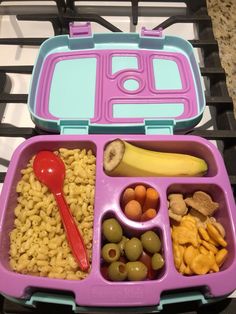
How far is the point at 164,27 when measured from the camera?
814 mm

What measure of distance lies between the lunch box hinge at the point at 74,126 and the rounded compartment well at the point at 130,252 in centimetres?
17

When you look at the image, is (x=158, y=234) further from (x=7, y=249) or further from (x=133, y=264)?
(x=7, y=249)

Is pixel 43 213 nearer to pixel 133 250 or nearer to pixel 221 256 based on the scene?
pixel 133 250

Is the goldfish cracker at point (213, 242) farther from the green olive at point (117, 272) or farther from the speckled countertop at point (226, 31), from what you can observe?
the speckled countertop at point (226, 31)

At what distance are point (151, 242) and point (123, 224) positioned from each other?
0.05 metres

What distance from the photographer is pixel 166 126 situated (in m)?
0.65

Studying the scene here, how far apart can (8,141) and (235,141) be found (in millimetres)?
425

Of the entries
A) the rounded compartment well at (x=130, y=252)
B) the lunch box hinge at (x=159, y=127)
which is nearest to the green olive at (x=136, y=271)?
the rounded compartment well at (x=130, y=252)

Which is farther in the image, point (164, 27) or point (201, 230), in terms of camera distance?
point (164, 27)

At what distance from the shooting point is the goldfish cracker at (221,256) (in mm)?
518

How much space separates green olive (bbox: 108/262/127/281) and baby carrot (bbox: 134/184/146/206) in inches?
4.2

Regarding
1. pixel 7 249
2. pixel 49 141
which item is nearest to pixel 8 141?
pixel 49 141

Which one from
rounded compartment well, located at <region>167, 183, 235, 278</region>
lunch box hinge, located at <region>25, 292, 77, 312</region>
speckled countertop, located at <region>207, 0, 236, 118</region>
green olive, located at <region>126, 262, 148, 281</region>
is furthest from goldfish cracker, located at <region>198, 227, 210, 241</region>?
speckled countertop, located at <region>207, 0, 236, 118</region>

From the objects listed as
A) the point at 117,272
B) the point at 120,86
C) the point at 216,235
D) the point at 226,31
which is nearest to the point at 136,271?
the point at 117,272
